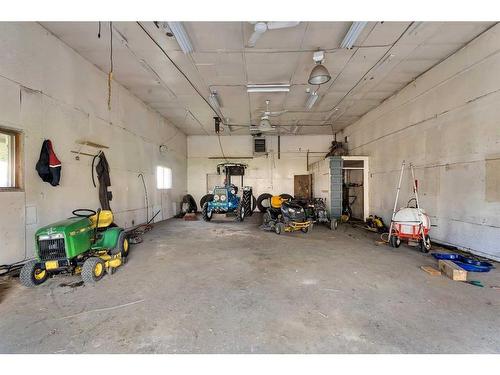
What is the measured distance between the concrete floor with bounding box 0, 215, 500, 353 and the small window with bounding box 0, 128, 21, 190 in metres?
1.42

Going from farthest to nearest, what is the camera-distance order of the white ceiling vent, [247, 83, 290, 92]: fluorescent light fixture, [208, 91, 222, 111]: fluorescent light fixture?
1. the white ceiling vent
2. [208, 91, 222, 111]: fluorescent light fixture
3. [247, 83, 290, 92]: fluorescent light fixture

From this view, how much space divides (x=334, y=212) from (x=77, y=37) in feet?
26.4

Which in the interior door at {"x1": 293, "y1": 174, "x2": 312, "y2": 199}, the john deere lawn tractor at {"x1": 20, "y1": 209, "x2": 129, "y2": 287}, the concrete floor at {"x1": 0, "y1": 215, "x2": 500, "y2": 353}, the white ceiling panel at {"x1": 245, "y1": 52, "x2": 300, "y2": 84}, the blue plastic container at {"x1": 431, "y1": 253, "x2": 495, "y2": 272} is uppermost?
the white ceiling panel at {"x1": 245, "y1": 52, "x2": 300, "y2": 84}

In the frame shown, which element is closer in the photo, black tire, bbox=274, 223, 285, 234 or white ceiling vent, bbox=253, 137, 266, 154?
black tire, bbox=274, 223, 285, 234

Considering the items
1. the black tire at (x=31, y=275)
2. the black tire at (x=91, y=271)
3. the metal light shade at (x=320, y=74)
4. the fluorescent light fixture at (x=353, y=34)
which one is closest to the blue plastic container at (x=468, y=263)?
the metal light shade at (x=320, y=74)

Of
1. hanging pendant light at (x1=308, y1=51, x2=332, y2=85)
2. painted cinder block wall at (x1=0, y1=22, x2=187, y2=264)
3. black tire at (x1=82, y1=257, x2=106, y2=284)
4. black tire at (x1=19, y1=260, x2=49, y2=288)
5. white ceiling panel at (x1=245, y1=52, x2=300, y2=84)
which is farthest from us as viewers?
white ceiling panel at (x1=245, y1=52, x2=300, y2=84)

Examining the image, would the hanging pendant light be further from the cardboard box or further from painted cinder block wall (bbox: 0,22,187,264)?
painted cinder block wall (bbox: 0,22,187,264)

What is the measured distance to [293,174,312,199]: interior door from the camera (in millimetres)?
11078

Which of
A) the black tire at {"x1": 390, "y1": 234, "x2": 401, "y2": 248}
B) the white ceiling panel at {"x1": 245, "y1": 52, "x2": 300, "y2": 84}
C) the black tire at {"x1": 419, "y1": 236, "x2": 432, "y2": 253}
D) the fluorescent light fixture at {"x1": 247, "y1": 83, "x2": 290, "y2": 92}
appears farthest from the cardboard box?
the fluorescent light fixture at {"x1": 247, "y1": 83, "x2": 290, "y2": 92}

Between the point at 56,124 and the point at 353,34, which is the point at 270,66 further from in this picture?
the point at 56,124

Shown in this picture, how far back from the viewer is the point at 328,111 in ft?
27.1

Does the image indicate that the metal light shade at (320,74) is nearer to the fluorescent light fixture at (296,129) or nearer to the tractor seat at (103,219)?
the tractor seat at (103,219)

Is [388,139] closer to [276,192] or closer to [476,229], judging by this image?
[476,229]

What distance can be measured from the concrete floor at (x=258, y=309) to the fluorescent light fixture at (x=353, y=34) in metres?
3.71
